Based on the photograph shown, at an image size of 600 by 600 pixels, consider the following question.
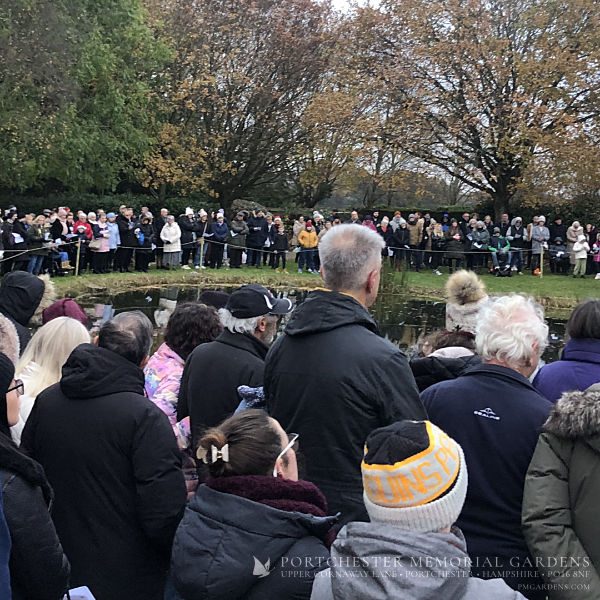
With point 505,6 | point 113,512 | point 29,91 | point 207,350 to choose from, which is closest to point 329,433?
point 113,512

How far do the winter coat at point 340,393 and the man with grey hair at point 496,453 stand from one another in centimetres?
23

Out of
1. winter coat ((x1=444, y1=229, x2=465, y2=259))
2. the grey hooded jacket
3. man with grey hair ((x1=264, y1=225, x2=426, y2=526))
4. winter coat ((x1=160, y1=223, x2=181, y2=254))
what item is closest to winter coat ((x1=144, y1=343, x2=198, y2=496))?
man with grey hair ((x1=264, y1=225, x2=426, y2=526))

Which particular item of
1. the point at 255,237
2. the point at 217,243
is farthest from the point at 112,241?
the point at 255,237

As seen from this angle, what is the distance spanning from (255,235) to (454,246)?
6.68 meters

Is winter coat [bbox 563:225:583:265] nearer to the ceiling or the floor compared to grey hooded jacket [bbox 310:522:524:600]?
nearer to the ceiling

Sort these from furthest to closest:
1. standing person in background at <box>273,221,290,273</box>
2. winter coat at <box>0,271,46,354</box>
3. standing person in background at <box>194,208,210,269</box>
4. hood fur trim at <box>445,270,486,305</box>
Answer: standing person in background at <box>273,221,290,273</box> < standing person in background at <box>194,208,210,269</box> < winter coat at <box>0,271,46,354</box> < hood fur trim at <box>445,270,486,305</box>

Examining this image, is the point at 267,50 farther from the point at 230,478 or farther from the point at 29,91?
the point at 230,478

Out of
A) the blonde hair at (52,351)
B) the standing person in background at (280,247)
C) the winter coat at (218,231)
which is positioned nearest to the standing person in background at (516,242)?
the standing person in background at (280,247)

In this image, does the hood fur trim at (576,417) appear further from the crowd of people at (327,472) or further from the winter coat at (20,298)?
the winter coat at (20,298)

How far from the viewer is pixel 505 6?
29344 millimetres

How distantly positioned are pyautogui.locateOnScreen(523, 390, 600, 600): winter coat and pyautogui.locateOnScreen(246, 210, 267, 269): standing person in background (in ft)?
72.1

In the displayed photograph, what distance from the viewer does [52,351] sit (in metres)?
3.90

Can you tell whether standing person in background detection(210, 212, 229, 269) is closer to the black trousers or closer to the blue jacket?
the black trousers

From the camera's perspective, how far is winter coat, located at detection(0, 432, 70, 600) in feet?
7.38
